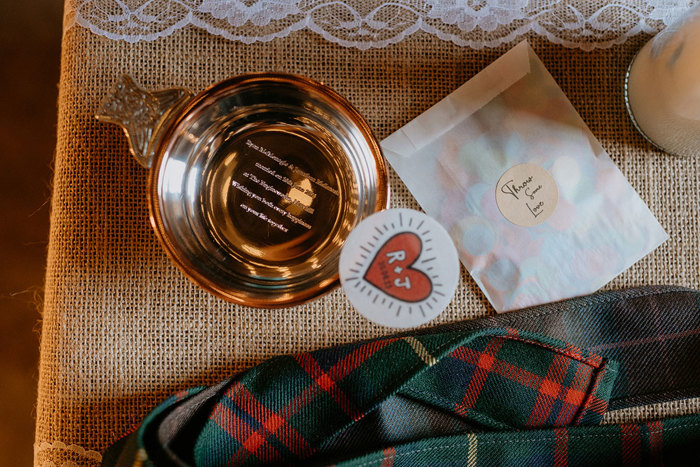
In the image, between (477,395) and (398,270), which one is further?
(477,395)

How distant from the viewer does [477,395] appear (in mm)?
440

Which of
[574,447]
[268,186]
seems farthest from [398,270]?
[574,447]

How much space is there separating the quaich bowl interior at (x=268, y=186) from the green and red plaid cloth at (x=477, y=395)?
0.08 m

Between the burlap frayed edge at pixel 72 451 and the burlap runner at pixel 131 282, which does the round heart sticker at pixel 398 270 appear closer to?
the burlap runner at pixel 131 282

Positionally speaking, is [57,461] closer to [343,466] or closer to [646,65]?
[343,466]

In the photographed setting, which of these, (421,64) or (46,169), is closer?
(421,64)

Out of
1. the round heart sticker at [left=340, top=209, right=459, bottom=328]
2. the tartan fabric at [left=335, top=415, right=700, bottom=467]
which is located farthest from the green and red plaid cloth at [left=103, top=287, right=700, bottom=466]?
the round heart sticker at [left=340, top=209, right=459, bottom=328]

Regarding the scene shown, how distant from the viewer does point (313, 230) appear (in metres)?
0.41

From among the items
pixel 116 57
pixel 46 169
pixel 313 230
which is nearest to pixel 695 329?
pixel 313 230

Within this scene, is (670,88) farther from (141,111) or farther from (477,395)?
(141,111)

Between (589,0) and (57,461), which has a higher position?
(589,0)

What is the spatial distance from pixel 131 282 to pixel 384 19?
0.28 m

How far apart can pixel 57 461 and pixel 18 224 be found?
0.33m

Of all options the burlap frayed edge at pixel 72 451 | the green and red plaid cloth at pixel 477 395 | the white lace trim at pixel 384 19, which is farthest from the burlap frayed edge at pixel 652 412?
the burlap frayed edge at pixel 72 451
